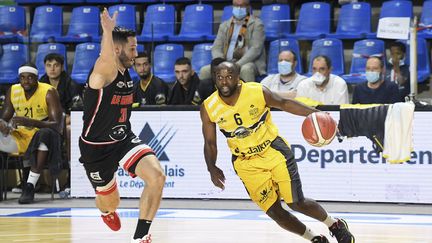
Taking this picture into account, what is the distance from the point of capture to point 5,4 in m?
16.1

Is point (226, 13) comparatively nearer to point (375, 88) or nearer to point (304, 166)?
point (375, 88)

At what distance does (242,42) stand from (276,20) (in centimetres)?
63

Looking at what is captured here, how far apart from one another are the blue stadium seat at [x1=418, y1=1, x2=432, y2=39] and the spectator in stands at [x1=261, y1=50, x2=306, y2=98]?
2175mm

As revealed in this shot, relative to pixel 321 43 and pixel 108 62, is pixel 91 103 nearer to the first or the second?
pixel 108 62

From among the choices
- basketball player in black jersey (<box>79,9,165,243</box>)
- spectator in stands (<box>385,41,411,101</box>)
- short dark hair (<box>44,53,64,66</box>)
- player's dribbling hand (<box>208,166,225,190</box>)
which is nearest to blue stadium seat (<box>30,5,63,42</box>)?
short dark hair (<box>44,53,64,66</box>)

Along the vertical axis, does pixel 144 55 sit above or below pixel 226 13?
below

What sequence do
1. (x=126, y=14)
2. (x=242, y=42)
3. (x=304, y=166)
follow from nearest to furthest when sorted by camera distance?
(x=304, y=166) → (x=242, y=42) → (x=126, y=14)

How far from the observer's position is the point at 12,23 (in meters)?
14.7

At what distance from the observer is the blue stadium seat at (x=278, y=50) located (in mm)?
12484

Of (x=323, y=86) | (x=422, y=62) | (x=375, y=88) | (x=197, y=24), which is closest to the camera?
(x=375, y=88)

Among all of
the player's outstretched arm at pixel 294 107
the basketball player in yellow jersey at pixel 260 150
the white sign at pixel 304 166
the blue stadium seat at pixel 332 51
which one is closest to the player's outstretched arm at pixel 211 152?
the basketball player in yellow jersey at pixel 260 150

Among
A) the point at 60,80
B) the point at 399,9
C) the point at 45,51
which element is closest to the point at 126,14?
the point at 45,51

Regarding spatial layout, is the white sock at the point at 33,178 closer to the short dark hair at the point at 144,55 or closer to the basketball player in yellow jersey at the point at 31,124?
the basketball player in yellow jersey at the point at 31,124

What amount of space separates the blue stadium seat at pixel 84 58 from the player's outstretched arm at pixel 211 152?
6263 mm
